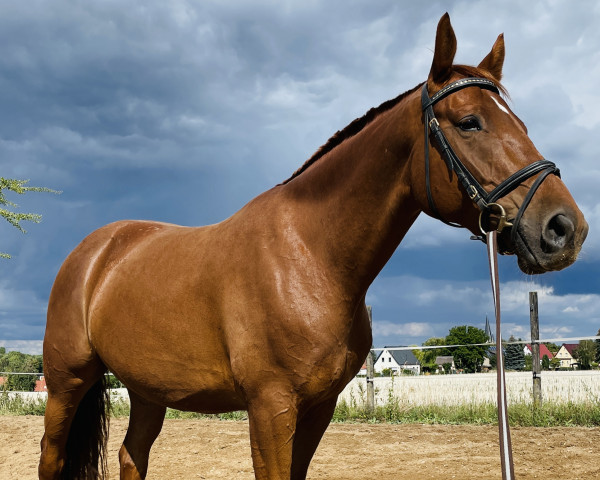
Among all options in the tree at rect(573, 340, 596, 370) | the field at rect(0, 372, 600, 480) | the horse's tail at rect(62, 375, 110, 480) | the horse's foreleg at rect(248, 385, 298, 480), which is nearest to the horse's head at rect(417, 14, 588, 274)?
the horse's foreleg at rect(248, 385, 298, 480)

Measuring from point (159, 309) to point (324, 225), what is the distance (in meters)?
1.06

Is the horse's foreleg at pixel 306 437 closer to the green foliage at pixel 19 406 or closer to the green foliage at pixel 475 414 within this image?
the green foliage at pixel 475 414

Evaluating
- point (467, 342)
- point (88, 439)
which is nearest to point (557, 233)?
point (88, 439)

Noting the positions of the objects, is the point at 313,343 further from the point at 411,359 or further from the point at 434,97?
the point at 411,359

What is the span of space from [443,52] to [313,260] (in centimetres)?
106

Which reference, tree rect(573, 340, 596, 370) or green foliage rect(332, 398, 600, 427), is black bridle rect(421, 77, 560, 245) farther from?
tree rect(573, 340, 596, 370)

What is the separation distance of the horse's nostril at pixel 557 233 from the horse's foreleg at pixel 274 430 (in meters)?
1.20

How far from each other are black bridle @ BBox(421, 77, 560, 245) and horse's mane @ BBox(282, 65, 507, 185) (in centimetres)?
9

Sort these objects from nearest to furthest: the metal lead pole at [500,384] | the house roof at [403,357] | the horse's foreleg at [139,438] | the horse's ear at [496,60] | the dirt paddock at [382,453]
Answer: the metal lead pole at [500,384] < the horse's ear at [496,60] < the horse's foreleg at [139,438] < the dirt paddock at [382,453] < the house roof at [403,357]

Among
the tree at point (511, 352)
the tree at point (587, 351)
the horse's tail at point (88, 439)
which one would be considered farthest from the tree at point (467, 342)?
the horse's tail at point (88, 439)

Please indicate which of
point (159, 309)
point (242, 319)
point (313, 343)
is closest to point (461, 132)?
point (313, 343)

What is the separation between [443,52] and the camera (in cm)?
242

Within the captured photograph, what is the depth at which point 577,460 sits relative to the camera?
20.3 feet

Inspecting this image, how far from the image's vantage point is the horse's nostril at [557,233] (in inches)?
81.9
